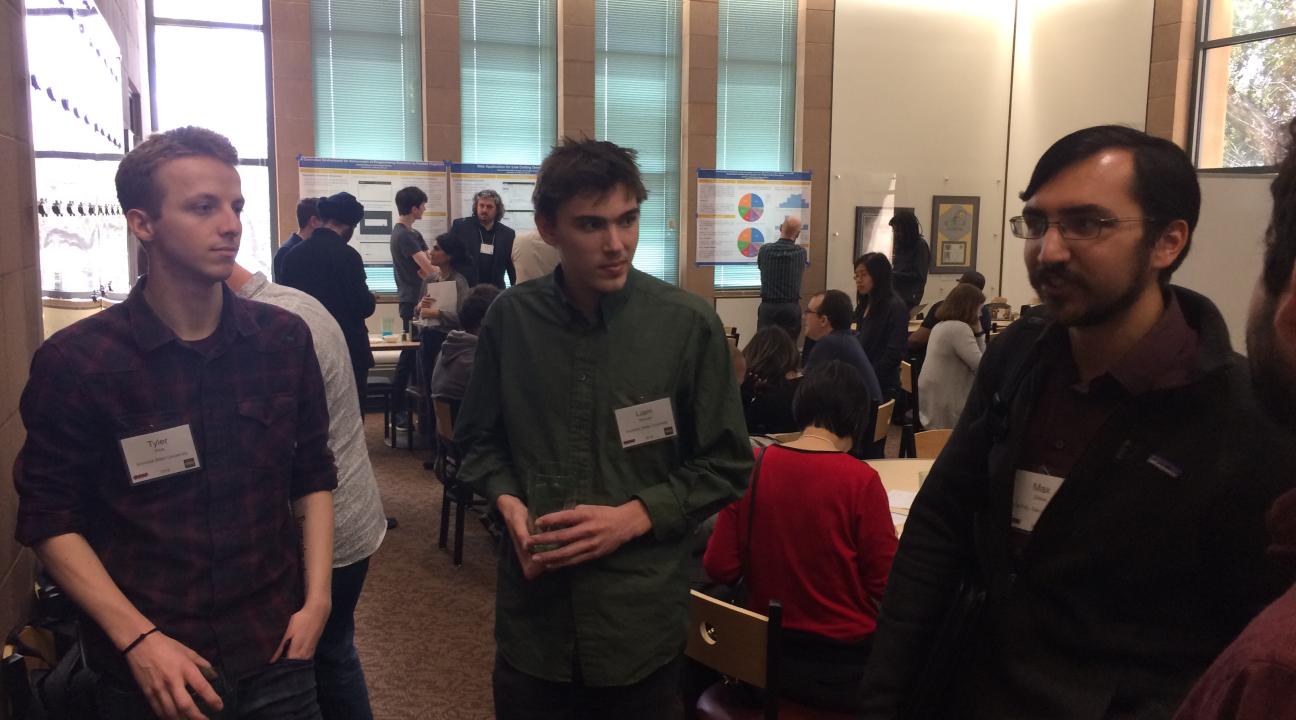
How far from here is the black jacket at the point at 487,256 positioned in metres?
7.00

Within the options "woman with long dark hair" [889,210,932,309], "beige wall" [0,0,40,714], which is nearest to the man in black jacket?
"woman with long dark hair" [889,210,932,309]

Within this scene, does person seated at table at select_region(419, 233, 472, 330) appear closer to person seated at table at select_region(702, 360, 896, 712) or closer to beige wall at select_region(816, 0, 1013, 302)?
person seated at table at select_region(702, 360, 896, 712)

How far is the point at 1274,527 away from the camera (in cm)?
65

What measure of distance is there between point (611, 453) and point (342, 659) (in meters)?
0.88

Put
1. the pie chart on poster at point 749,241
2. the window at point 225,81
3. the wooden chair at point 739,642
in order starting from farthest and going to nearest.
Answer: the pie chart on poster at point 749,241 → the window at point 225,81 → the wooden chair at point 739,642

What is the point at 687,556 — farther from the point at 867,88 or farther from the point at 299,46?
the point at 867,88

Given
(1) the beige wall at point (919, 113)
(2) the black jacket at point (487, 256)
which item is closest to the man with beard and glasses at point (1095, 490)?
(2) the black jacket at point (487, 256)

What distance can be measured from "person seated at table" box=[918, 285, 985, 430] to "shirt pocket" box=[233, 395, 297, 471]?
386 cm

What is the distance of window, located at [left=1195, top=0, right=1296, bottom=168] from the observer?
7.69m

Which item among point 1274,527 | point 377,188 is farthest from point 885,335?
point 377,188

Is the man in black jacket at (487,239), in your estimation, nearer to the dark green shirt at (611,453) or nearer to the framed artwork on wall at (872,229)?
the framed artwork on wall at (872,229)

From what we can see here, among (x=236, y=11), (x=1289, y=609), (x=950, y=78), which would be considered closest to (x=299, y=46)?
(x=236, y=11)

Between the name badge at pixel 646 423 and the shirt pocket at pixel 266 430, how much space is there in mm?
566

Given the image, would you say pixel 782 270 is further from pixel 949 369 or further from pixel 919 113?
pixel 919 113
